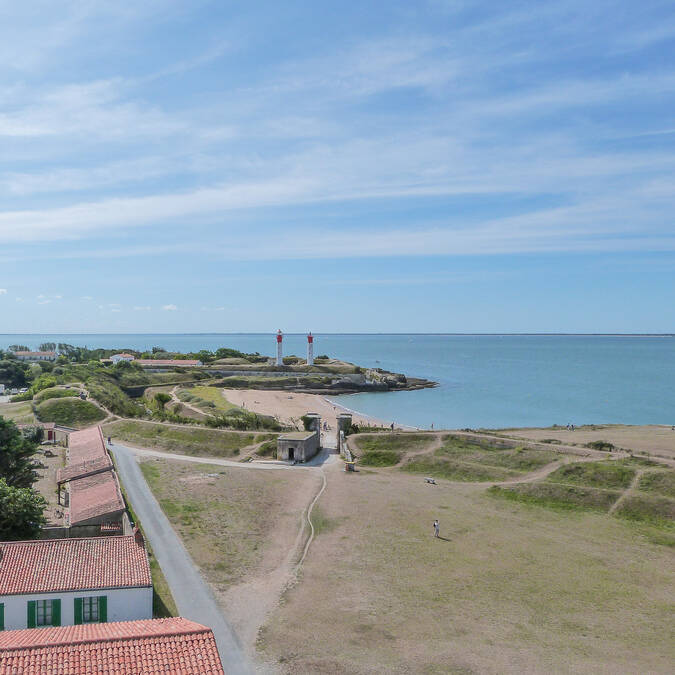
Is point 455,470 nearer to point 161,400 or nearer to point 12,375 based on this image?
point 161,400

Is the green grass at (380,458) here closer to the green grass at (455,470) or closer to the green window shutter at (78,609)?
the green grass at (455,470)

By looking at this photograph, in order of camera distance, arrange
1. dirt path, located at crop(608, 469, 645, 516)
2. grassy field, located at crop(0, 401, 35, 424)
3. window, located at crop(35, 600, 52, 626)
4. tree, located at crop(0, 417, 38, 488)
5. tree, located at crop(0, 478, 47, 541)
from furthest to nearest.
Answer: grassy field, located at crop(0, 401, 35, 424) < dirt path, located at crop(608, 469, 645, 516) < tree, located at crop(0, 417, 38, 488) < tree, located at crop(0, 478, 47, 541) < window, located at crop(35, 600, 52, 626)

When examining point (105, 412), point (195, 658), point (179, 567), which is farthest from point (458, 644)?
point (105, 412)

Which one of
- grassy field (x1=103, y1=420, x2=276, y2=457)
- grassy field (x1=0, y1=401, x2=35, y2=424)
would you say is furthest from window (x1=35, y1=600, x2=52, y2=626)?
grassy field (x1=0, y1=401, x2=35, y2=424)

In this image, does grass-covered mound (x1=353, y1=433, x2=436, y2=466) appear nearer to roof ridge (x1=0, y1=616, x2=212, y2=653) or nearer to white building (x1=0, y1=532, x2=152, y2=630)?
white building (x1=0, y1=532, x2=152, y2=630)

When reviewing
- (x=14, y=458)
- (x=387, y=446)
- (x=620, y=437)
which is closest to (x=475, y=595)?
(x=387, y=446)

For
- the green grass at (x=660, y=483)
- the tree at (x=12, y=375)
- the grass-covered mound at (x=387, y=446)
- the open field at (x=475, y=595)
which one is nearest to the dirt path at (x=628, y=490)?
the green grass at (x=660, y=483)

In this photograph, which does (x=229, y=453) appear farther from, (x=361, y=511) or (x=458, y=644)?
(x=458, y=644)
